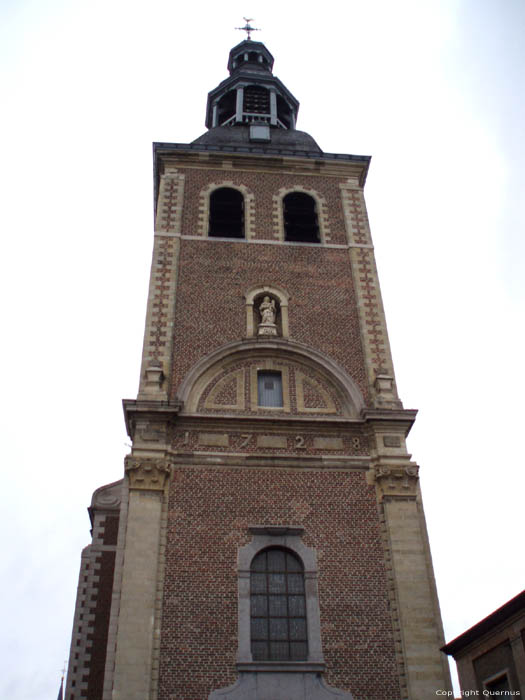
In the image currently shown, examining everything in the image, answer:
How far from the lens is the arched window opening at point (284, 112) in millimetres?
29306

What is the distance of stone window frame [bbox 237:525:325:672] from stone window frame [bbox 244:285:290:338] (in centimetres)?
530

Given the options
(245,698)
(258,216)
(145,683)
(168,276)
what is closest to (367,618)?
(245,698)

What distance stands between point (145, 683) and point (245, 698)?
5.66 feet

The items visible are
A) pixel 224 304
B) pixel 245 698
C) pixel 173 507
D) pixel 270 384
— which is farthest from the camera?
pixel 224 304

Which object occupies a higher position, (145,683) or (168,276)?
(168,276)

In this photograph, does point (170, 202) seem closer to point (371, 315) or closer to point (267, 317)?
point (267, 317)

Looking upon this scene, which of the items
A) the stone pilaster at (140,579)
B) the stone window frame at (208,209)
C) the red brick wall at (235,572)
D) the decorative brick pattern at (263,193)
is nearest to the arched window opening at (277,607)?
the red brick wall at (235,572)

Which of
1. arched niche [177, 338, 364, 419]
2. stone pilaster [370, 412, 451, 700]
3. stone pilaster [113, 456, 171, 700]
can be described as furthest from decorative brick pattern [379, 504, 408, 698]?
stone pilaster [113, 456, 171, 700]

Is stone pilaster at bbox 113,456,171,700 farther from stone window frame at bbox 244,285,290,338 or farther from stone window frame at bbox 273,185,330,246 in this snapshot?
stone window frame at bbox 273,185,330,246

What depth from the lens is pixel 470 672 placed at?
14.0m

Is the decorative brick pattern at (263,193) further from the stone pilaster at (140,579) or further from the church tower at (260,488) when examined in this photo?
the stone pilaster at (140,579)

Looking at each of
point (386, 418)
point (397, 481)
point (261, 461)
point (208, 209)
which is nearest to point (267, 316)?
point (386, 418)

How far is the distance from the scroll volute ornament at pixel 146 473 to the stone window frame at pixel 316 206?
8140 millimetres

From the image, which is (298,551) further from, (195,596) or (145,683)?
(145,683)
